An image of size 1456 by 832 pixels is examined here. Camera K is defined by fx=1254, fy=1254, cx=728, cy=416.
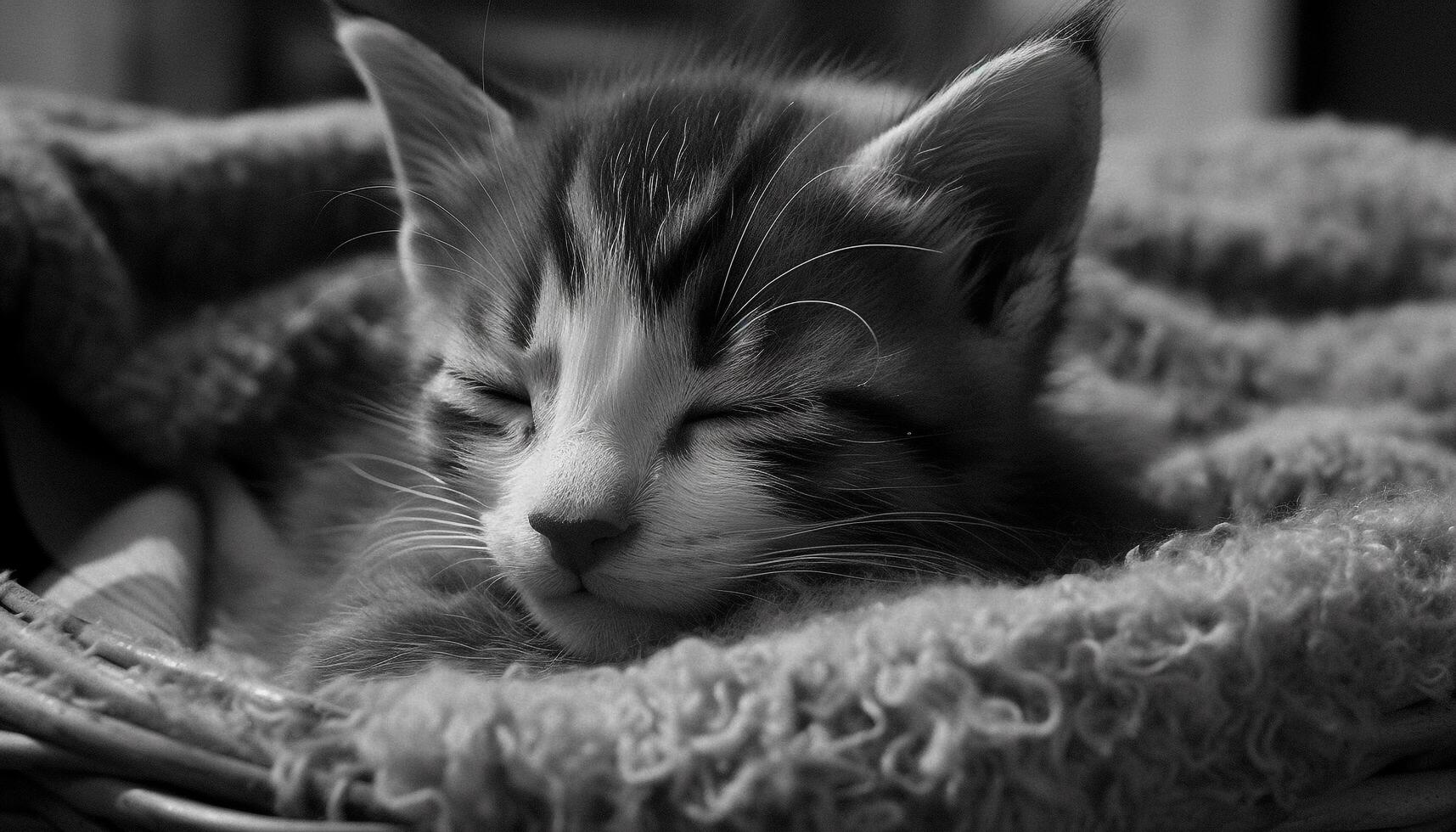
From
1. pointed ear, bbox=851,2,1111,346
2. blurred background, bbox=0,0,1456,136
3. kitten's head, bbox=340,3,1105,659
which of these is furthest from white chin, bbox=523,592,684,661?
blurred background, bbox=0,0,1456,136

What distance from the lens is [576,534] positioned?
80 centimetres

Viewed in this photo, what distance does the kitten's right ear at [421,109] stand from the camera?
3.66 feet

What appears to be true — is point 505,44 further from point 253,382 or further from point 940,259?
point 940,259

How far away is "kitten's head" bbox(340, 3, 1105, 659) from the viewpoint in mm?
847

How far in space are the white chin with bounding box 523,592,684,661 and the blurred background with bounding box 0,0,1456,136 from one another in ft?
6.32

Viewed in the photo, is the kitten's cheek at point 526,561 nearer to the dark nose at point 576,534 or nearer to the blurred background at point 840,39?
the dark nose at point 576,534

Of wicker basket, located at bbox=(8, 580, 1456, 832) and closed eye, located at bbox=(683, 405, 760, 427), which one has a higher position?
closed eye, located at bbox=(683, 405, 760, 427)

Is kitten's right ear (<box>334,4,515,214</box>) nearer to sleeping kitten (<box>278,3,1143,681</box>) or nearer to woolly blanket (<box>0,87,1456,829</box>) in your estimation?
sleeping kitten (<box>278,3,1143,681</box>)

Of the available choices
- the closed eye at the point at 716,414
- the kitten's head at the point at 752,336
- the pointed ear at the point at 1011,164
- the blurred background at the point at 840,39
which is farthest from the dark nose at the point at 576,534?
the blurred background at the point at 840,39

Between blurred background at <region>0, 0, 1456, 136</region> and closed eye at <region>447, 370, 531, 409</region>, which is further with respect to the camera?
blurred background at <region>0, 0, 1456, 136</region>

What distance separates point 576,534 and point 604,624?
88 millimetres

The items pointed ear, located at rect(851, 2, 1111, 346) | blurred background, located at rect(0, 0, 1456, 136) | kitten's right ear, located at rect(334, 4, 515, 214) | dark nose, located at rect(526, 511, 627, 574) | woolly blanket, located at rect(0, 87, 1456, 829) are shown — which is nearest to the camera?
woolly blanket, located at rect(0, 87, 1456, 829)

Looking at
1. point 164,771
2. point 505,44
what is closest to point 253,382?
point 164,771

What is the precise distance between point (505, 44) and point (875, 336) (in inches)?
91.9
